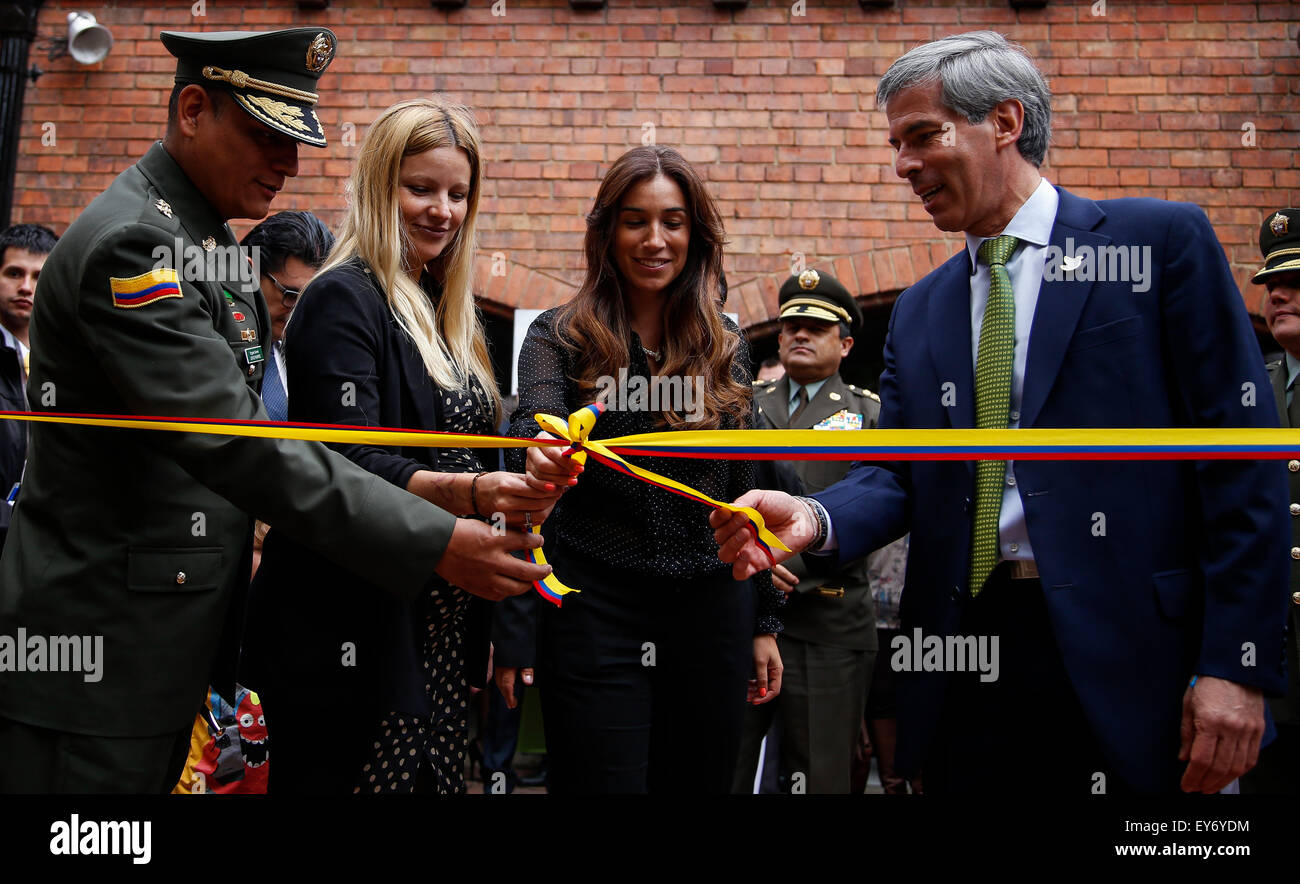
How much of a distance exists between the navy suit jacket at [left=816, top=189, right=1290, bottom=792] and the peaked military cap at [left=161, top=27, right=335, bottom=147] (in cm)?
155

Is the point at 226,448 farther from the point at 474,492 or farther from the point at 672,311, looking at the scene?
the point at 672,311

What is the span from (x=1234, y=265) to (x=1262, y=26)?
61.6 inches

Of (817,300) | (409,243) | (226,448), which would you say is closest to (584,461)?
(226,448)

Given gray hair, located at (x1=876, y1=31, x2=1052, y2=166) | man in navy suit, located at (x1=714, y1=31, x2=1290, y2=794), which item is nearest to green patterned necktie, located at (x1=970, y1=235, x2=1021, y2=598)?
man in navy suit, located at (x1=714, y1=31, x2=1290, y2=794)

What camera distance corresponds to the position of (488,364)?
8.45 feet

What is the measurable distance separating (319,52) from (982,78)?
1.41 meters

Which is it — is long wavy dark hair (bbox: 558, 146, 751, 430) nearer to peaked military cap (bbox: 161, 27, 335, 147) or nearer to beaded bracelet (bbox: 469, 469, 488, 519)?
beaded bracelet (bbox: 469, 469, 488, 519)

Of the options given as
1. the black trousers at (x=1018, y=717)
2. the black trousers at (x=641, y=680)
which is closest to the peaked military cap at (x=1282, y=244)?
the black trousers at (x=1018, y=717)

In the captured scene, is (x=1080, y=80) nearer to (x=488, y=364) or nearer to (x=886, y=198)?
(x=886, y=198)

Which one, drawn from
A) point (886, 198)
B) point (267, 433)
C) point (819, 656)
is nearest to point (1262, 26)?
point (886, 198)

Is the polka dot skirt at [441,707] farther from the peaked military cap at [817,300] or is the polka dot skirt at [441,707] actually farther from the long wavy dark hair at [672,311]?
the peaked military cap at [817,300]

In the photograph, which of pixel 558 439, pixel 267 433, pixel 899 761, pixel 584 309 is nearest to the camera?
pixel 267 433

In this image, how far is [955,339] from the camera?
2238mm

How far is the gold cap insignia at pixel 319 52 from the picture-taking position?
7.26 ft
